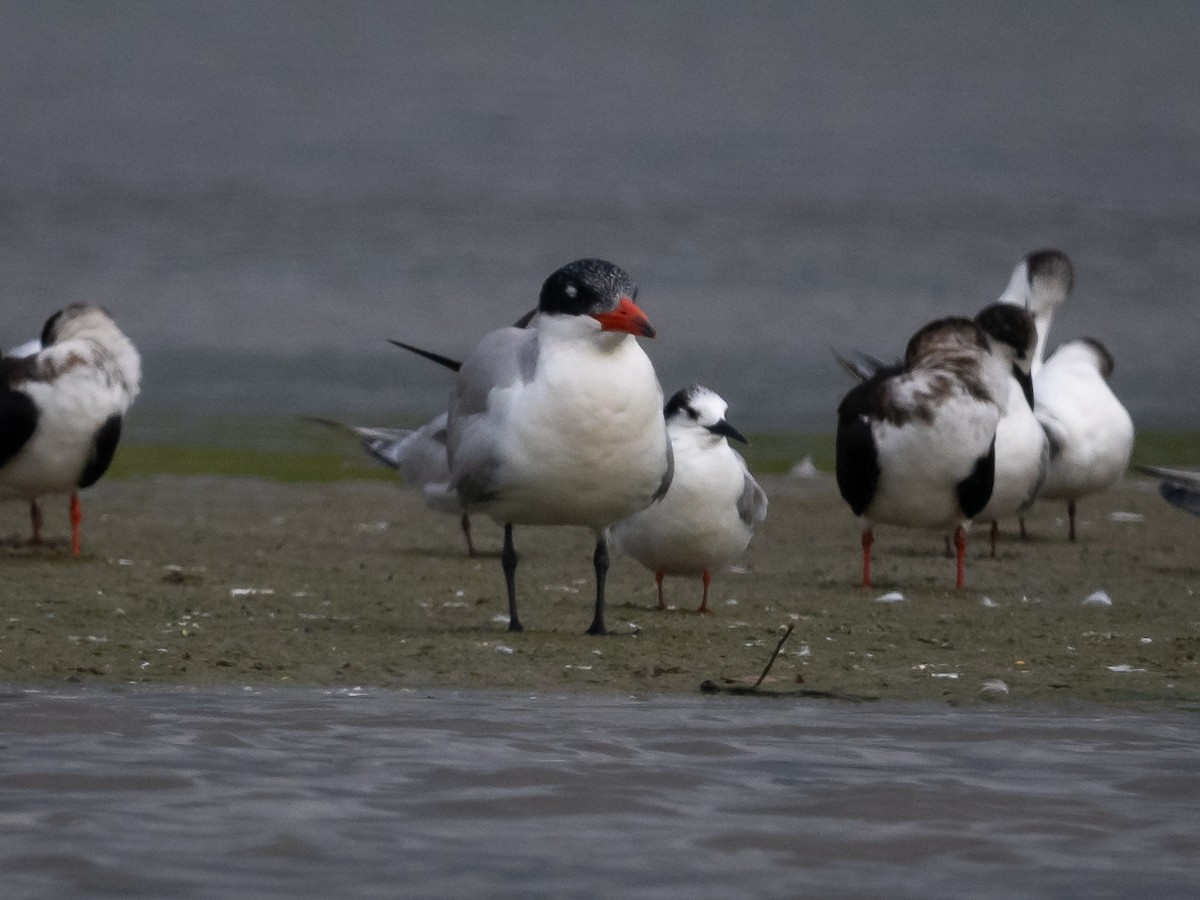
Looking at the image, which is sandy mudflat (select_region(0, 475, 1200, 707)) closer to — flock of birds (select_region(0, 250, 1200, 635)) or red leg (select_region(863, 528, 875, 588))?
red leg (select_region(863, 528, 875, 588))

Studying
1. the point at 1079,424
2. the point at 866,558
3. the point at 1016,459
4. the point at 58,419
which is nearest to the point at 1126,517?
the point at 1079,424

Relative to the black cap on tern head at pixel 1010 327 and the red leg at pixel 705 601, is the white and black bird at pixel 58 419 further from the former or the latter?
the black cap on tern head at pixel 1010 327

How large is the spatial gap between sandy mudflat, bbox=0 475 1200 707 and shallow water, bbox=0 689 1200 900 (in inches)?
21.5

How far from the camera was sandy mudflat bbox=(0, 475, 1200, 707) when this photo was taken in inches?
274

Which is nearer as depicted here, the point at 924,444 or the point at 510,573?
the point at 510,573

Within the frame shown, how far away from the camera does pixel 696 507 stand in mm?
8688

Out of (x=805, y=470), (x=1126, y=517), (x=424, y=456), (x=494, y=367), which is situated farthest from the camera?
(x=805, y=470)

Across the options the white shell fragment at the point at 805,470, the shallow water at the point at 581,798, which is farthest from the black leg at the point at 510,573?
the white shell fragment at the point at 805,470

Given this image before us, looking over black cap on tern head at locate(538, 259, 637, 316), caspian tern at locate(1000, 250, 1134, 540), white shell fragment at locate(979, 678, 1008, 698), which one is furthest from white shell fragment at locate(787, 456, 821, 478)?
white shell fragment at locate(979, 678, 1008, 698)

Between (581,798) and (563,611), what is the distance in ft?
12.3

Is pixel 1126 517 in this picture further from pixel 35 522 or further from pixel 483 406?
pixel 483 406

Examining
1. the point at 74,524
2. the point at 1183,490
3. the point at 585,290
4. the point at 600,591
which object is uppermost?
the point at 585,290

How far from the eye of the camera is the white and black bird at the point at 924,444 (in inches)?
388

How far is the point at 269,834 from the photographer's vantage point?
15.0 feet
